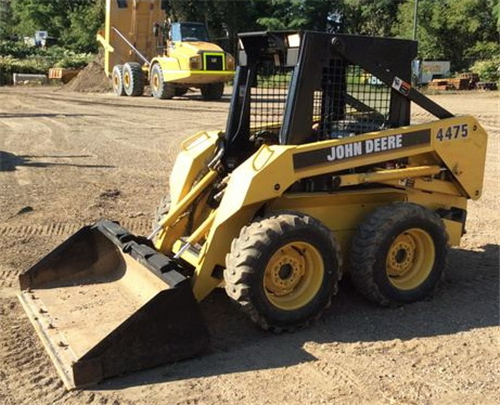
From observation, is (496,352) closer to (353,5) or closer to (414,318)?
(414,318)

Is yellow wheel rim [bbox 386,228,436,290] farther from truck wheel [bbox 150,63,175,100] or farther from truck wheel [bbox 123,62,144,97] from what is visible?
truck wheel [bbox 123,62,144,97]

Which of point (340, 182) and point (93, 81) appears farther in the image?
point (93, 81)

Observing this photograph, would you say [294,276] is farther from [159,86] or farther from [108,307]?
[159,86]

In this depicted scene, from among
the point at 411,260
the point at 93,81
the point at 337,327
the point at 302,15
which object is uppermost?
the point at 302,15

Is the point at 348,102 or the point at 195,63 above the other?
the point at 195,63

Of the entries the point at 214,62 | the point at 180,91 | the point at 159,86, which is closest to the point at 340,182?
the point at 214,62

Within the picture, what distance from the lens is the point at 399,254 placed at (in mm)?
4598

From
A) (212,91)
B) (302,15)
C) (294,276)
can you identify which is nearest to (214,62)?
(212,91)

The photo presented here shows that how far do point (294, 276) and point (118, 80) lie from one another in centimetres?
2127

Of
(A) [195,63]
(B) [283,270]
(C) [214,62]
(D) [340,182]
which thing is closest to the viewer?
(B) [283,270]

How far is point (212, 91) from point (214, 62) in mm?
2333

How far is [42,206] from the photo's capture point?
7.31 m

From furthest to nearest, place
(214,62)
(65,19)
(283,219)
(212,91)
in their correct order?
(65,19) → (212,91) → (214,62) → (283,219)

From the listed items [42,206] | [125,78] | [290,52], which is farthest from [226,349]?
[125,78]
